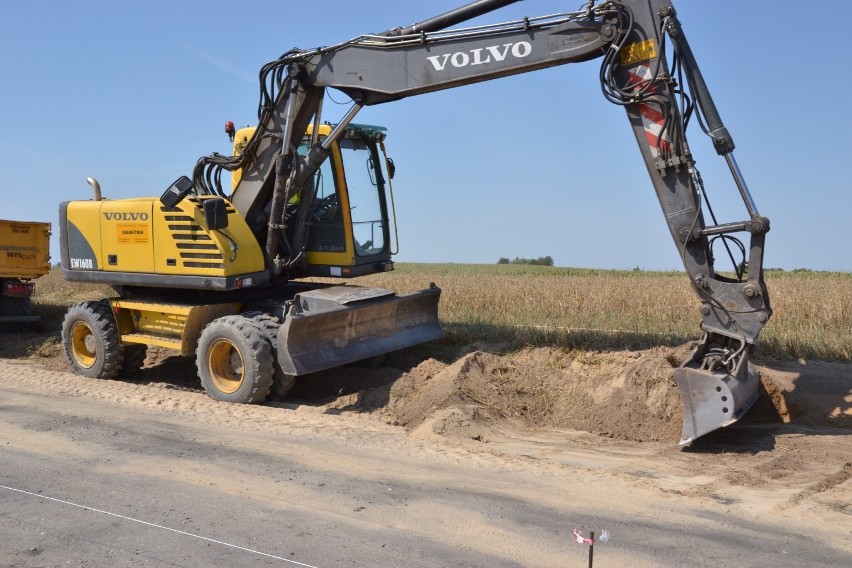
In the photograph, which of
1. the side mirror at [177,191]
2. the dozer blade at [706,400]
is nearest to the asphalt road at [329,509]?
the dozer blade at [706,400]

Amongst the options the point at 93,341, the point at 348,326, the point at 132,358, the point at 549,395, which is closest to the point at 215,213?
the point at 348,326

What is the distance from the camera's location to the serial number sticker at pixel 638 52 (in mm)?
7582

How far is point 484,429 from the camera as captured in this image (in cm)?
810

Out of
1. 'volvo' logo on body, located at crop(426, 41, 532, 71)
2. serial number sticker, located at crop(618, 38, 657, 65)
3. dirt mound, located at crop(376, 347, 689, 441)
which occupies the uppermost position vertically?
'volvo' logo on body, located at crop(426, 41, 532, 71)

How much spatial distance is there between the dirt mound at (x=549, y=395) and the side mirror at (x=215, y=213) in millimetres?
2702

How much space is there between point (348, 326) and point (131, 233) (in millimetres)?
3169

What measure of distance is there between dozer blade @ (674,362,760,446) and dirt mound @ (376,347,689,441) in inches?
29.3

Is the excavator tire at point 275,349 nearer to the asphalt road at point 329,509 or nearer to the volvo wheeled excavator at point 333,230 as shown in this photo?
the volvo wheeled excavator at point 333,230

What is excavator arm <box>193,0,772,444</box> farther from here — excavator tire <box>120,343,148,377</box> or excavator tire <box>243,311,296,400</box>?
excavator tire <box>120,343,148,377</box>

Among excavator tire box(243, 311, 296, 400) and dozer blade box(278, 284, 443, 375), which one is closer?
dozer blade box(278, 284, 443, 375)

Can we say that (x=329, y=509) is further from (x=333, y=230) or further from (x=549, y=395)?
(x=333, y=230)

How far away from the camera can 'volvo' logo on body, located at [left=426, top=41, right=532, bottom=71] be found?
8.14 meters

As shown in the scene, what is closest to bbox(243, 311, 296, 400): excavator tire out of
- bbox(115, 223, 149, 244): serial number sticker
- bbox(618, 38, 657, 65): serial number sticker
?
bbox(115, 223, 149, 244): serial number sticker

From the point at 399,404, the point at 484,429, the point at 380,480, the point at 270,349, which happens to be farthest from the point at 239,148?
the point at 380,480
